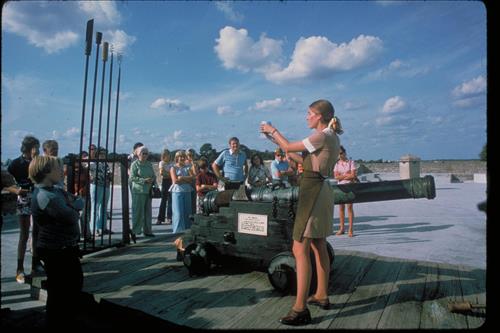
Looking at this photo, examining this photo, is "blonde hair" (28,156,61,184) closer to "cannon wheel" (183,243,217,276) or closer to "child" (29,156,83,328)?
"child" (29,156,83,328)

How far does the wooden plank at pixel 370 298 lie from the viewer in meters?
2.49

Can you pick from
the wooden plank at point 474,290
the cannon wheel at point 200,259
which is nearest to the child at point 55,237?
the cannon wheel at point 200,259

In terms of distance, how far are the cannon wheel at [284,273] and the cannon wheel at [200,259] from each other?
2.77 ft

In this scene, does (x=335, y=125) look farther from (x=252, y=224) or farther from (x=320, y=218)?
(x=252, y=224)

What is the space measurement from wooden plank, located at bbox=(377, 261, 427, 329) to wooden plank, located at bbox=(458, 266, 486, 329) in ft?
1.08

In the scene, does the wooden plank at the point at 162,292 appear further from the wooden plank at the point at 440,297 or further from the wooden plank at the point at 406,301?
the wooden plank at the point at 440,297

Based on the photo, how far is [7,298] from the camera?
10.6 ft

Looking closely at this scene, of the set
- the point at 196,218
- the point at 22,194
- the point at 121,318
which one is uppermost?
the point at 22,194

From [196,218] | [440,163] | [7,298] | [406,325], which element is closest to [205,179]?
[196,218]

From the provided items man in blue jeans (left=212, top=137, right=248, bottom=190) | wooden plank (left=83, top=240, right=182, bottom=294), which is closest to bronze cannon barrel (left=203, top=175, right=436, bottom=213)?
wooden plank (left=83, top=240, right=182, bottom=294)

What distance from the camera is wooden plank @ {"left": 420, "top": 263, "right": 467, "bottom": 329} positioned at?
2479mm
